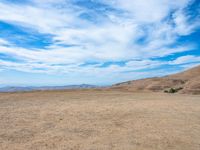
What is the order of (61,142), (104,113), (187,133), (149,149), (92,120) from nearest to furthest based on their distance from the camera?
(149,149) → (61,142) → (187,133) → (92,120) → (104,113)

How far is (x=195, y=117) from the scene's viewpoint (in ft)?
40.4

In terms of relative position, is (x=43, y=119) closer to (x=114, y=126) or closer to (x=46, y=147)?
(x=114, y=126)

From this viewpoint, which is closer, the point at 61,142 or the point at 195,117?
the point at 61,142

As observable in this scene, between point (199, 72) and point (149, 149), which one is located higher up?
point (199, 72)

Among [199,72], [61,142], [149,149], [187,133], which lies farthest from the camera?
[199,72]

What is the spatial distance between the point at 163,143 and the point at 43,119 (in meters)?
5.79

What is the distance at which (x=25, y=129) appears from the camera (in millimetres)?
9570

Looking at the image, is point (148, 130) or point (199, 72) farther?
point (199, 72)

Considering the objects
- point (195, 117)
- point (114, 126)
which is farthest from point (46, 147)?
point (195, 117)

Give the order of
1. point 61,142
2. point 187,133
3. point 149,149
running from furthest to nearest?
point 187,133 → point 61,142 → point 149,149

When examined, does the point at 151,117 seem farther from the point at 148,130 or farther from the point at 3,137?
the point at 3,137

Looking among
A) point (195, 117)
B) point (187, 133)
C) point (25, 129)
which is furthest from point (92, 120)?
point (195, 117)

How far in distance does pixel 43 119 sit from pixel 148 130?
4790 millimetres

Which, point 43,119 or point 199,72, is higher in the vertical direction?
point 199,72
